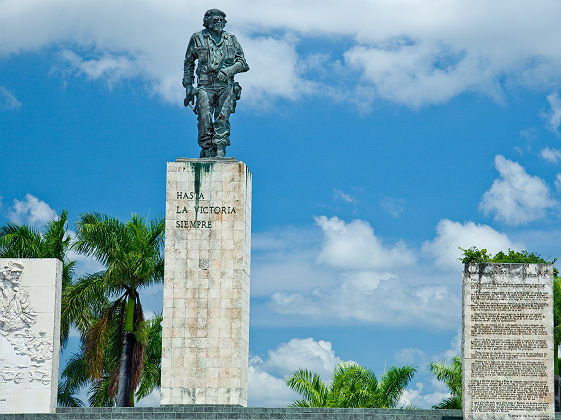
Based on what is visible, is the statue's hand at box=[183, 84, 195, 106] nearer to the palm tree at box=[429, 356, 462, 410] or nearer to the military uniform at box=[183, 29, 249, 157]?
the military uniform at box=[183, 29, 249, 157]

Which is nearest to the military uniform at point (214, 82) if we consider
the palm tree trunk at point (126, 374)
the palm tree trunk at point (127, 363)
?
the palm tree trunk at point (127, 363)

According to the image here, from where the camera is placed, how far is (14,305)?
2812cm

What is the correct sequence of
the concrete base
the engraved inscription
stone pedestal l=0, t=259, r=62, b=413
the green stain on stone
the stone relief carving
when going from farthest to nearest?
the green stain on stone
the engraved inscription
the stone relief carving
stone pedestal l=0, t=259, r=62, b=413
the concrete base

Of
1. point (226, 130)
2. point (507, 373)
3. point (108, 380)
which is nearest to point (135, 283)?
point (108, 380)

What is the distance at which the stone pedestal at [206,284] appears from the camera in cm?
2905

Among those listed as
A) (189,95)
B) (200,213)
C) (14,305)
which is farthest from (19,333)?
(189,95)

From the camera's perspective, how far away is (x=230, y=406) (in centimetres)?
2862

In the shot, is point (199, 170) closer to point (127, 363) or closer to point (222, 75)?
point (222, 75)

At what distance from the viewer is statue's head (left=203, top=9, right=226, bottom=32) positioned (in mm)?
31125

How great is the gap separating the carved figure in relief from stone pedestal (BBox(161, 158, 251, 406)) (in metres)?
3.43

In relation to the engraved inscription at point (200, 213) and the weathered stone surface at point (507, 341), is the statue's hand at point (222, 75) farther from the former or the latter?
the weathered stone surface at point (507, 341)

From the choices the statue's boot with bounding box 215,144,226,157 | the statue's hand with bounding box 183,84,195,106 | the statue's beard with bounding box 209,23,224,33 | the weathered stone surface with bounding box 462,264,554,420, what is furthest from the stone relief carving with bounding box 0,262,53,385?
the weathered stone surface with bounding box 462,264,554,420

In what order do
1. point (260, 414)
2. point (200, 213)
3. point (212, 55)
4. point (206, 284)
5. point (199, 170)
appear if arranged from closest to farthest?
point (260, 414) < point (206, 284) < point (200, 213) < point (199, 170) < point (212, 55)

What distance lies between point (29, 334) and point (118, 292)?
25.2ft
